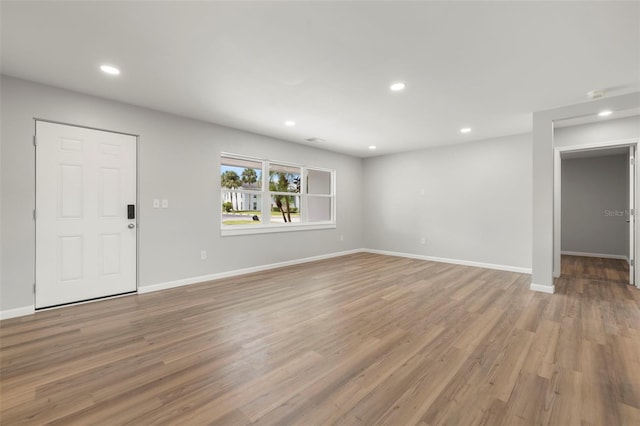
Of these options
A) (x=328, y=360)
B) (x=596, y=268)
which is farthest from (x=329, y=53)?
(x=596, y=268)

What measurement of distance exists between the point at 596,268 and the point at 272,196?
6634 millimetres

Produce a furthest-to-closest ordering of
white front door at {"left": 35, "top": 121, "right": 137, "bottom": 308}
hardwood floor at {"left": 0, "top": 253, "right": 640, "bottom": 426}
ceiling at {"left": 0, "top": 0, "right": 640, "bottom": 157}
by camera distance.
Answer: white front door at {"left": 35, "top": 121, "right": 137, "bottom": 308}, ceiling at {"left": 0, "top": 0, "right": 640, "bottom": 157}, hardwood floor at {"left": 0, "top": 253, "right": 640, "bottom": 426}

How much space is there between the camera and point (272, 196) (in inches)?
226

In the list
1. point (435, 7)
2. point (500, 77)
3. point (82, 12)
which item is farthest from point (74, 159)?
point (500, 77)

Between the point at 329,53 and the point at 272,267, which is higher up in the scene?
the point at 329,53

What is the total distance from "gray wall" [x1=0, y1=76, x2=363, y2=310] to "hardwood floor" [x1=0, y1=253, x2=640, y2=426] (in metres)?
0.57

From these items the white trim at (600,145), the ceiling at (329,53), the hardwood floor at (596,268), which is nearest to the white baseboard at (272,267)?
the hardwood floor at (596,268)

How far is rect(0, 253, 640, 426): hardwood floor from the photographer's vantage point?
1.64m

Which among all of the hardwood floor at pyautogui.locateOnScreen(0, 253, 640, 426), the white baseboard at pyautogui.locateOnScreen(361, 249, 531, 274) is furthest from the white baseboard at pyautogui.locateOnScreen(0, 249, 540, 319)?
the hardwood floor at pyautogui.locateOnScreen(0, 253, 640, 426)

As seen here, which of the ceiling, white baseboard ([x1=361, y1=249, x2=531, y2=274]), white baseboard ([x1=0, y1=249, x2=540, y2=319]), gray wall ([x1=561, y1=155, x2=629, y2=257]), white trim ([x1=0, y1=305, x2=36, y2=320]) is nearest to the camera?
the ceiling

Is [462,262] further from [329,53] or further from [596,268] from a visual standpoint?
[329,53]

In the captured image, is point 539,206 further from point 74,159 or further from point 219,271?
point 74,159

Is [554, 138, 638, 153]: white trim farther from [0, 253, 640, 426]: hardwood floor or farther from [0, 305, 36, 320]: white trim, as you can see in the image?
[0, 305, 36, 320]: white trim

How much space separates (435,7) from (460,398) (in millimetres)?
2608
